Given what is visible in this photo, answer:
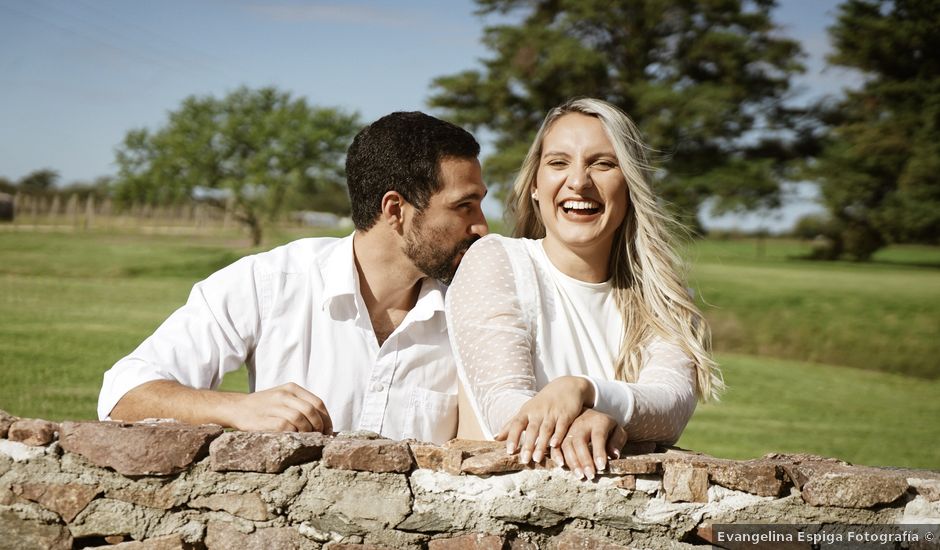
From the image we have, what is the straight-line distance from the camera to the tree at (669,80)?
16703 mm

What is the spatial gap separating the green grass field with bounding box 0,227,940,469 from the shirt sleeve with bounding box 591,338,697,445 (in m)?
2.48

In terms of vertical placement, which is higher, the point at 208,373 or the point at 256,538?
the point at 208,373

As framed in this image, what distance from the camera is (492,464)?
1.85m

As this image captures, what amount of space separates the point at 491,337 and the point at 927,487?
3.22 ft

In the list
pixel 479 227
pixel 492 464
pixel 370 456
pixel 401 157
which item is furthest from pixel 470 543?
pixel 401 157

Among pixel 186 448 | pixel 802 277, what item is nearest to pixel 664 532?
pixel 186 448

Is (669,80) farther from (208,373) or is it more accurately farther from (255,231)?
(208,373)

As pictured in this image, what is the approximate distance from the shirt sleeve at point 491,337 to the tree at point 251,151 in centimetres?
1490

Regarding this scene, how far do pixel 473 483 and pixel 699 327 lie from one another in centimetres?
82

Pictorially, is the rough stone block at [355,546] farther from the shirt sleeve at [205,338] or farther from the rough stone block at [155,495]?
the shirt sleeve at [205,338]

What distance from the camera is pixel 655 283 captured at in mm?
2305

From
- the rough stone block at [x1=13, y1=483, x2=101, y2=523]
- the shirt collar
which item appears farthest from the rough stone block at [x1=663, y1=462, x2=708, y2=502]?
the rough stone block at [x1=13, y1=483, x2=101, y2=523]

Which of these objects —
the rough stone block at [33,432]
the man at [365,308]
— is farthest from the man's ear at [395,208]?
the rough stone block at [33,432]

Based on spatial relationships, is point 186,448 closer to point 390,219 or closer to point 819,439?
point 390,219
